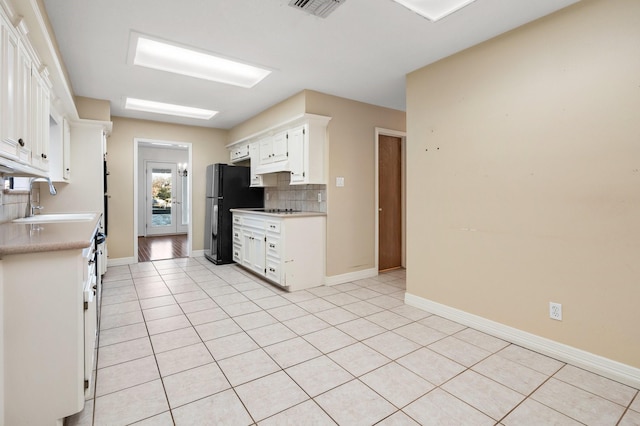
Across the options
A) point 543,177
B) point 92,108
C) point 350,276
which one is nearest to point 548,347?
point 543,177

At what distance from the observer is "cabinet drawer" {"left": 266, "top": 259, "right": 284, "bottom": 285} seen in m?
3.85

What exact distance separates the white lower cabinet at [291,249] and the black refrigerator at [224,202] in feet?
3.67

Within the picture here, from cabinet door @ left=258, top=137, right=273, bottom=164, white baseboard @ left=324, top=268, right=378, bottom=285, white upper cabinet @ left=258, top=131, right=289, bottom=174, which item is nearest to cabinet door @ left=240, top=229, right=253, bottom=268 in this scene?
white upper cabinet @ left=258, top=131, right=289, bottom=174

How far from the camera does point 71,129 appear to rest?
397 centimetres

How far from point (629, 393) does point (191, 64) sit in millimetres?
4509

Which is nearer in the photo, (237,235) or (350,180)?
(350,180)

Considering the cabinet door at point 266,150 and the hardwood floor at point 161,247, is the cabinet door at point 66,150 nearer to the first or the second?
the hardwood floor at point 161,247

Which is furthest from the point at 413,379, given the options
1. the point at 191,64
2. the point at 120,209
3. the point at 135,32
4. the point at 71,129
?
the point at 120,209

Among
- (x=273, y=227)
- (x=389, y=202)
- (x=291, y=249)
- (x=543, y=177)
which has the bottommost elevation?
(x=291, y=249)

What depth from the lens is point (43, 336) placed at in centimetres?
146

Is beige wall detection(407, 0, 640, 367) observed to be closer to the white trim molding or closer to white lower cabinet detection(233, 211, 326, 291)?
white lower cabinet detection(233, 211, 326, 291)

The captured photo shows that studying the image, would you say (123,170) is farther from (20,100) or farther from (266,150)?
(20,100)

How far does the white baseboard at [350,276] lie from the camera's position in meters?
4.07

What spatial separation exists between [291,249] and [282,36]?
227 cm
